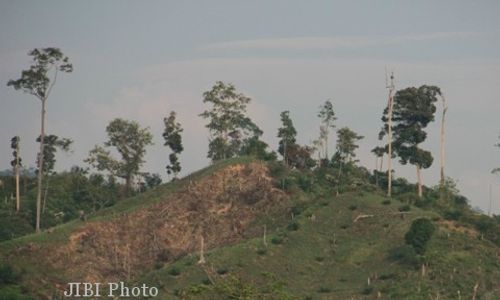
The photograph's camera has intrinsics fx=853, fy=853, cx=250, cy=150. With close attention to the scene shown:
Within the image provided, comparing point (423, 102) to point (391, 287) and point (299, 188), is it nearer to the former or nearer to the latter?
point (299, 188)

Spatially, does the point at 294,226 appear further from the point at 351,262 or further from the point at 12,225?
the point at 12,225

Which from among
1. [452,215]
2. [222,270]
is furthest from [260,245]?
[452,215]

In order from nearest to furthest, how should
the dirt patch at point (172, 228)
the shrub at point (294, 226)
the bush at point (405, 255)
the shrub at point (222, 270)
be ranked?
the shrub at point (222, 270)
the bush at point (405, 255)
the shrub at point (294, 226)
the dirt patch at point (172, 228)

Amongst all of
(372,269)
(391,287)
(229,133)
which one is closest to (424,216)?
(372,269)

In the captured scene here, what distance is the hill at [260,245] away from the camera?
2776 inches

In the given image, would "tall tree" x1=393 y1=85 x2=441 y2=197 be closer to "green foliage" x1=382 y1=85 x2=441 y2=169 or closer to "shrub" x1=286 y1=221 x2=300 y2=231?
"green foliage" x1=382 y1=85 x2=441 y2=169

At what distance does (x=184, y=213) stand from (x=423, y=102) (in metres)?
30.4

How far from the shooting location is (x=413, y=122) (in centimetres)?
9881

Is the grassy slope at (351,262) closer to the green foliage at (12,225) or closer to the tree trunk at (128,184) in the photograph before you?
the green foliage at (12,225)

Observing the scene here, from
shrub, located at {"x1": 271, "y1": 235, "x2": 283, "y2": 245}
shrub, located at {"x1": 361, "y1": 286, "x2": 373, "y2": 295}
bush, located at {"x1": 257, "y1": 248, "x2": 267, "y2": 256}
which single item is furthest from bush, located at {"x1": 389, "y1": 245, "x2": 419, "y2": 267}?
bush, located at {"x1": 257, "y1": 248, "x2": 267, "y2": 256}

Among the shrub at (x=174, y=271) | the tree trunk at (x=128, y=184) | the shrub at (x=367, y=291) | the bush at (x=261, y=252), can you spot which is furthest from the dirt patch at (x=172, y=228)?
the shrub at (x=367, y=291)

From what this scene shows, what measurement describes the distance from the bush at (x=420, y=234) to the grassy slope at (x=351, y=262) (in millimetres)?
1184

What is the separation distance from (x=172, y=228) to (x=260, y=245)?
1601 cm

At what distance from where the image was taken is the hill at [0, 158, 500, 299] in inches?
2776
